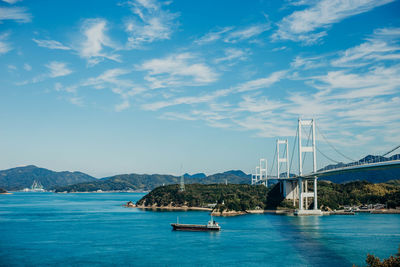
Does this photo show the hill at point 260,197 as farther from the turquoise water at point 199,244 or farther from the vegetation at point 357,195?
the turquoise water at point 199,244

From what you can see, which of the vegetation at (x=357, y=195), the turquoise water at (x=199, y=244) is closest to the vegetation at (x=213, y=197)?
the vegetation at (x=357, y=195)

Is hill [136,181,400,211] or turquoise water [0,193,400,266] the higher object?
hill [136,181,400,211]

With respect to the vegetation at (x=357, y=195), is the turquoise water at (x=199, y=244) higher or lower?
lower

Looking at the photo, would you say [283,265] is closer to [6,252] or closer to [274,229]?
[274,229]

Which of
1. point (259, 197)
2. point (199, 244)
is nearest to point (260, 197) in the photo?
point (259, 197)

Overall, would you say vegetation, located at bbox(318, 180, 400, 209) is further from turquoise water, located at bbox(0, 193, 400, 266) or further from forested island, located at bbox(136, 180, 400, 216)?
turquoise water, located at bbox(0, 193, 400, 266)

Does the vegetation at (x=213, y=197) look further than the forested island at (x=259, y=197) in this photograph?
Yes

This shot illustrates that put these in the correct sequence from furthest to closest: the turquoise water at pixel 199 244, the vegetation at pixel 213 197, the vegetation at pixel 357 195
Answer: the vegetation at pixel 213 197
the vegetation at pixel 357 195
the turquoise water at pixel 199 244

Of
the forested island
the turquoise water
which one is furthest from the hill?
the turquoise water
